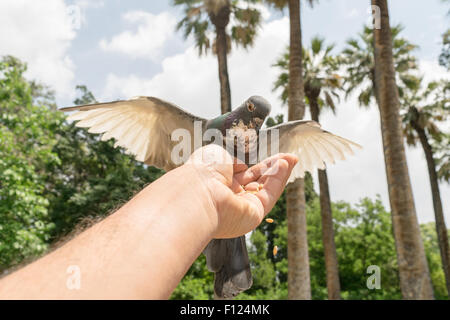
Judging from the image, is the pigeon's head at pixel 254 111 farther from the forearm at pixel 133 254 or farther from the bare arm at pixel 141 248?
the forearm at pixel 133 254

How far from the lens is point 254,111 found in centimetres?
249

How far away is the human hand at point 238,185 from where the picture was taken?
1.44m

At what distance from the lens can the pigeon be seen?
226 cm

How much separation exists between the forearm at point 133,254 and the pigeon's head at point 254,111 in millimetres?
1338

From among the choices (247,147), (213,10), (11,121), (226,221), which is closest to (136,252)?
(226,221)

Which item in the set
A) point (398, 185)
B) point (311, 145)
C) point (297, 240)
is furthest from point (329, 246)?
point (311, 145)

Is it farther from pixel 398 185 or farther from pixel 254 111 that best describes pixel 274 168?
pixel 398 185

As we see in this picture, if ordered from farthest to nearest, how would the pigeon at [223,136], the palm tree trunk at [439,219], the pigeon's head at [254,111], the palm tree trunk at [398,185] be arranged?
the palm tree trunk at [439,219] < the palm tree trunk at [398,185] < the pigeon's head at [254,111] < the pigeon at [223,136]

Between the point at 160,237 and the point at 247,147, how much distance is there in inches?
55.8

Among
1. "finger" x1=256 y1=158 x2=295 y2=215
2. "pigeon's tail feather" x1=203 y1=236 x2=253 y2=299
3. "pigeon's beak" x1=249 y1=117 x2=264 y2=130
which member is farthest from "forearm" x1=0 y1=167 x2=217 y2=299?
"pigeon's beak" x1=249 y1=117 x2=264 y2=130

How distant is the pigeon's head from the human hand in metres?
0.48

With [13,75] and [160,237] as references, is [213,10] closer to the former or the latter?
[13,75]

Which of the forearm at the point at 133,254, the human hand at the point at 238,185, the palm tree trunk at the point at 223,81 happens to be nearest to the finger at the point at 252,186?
the human hand at the point at 238,185

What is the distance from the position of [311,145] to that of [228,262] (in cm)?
183
